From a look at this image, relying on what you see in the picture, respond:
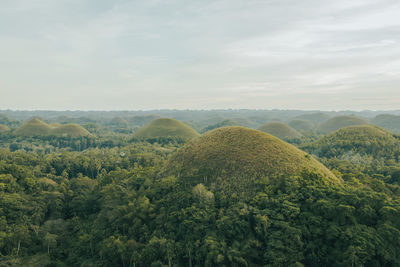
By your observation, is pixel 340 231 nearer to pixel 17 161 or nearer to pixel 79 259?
pixel 79 259

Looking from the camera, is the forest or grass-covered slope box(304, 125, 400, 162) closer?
the forest

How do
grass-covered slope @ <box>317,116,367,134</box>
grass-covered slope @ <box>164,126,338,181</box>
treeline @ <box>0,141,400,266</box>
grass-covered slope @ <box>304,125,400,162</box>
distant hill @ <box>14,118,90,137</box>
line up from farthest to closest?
grass-covered slope @ <box>317,116,367,134</box> < distant hill @ <box>14,118,90,137</box> < grass-covered slope @ <box>304,125,400,162</box> < grass-covered slope @ <box>164,126,338,181</box> < treeline @ <box>0,141,400,266</box>

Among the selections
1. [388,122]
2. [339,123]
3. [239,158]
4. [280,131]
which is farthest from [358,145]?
[388,122]

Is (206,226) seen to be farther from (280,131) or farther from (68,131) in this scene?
(280,131)

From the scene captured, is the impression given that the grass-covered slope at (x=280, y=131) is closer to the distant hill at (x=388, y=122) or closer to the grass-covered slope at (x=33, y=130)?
the distant hill at (x=388, y=122)

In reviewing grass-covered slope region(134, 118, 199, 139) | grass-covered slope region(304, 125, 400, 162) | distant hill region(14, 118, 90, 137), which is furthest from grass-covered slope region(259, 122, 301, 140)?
distant hill region(14, 118, 90, 137)

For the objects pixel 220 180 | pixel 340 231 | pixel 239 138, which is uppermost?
pixel 239 138

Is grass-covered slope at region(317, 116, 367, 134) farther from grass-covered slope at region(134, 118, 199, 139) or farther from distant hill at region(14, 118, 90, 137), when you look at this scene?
distant hill at region(14, 118, 90, 137)

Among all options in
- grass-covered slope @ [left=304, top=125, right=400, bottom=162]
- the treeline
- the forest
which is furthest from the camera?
grass-covered slope @ [left=304, top=125, right=400, bottom=162]

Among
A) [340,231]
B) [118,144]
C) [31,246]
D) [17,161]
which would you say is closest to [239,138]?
[340,231]
